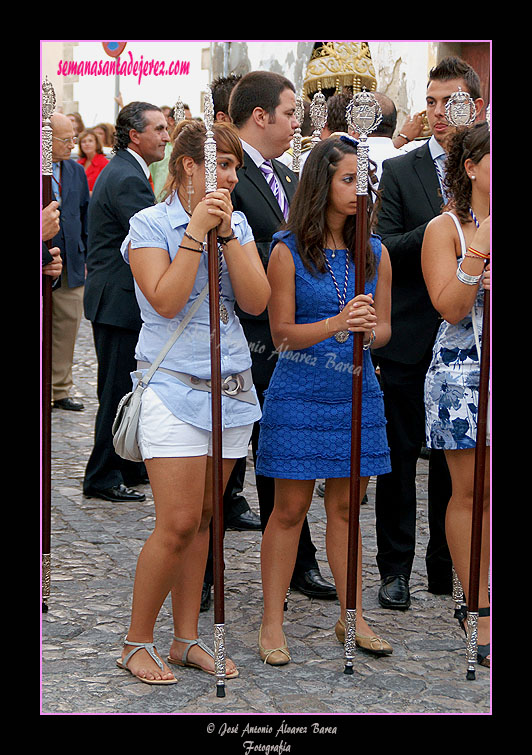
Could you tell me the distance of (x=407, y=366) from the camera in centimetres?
489

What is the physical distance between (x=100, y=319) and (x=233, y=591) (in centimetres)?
216

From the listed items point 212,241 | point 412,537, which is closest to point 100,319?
point 412,537

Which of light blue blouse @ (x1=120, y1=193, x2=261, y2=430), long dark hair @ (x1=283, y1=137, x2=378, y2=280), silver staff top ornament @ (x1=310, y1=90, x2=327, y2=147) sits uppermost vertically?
silver staff top ornament @ (x1=310, y1=90, x2=327, y2=147)

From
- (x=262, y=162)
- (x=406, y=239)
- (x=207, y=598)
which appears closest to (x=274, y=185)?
(x=262, y=162)

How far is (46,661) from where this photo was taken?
412cm

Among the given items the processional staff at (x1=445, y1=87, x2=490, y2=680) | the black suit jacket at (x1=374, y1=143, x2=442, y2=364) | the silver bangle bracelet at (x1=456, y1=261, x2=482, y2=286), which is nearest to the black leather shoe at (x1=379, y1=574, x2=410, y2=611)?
the processional staff at (x1=445, y1=87, x2=490, y2=680)

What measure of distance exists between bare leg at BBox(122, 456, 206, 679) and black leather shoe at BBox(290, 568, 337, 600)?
1.16 metres

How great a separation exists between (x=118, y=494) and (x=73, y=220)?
311 centimetres

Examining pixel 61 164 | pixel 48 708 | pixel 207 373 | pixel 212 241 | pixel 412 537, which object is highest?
pixel 61 164

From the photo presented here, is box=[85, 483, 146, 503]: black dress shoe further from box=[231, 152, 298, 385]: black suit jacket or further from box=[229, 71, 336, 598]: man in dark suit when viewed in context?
box=[231, 152, 298, 385]: black suit jacket

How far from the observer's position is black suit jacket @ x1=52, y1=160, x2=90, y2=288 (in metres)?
8.92

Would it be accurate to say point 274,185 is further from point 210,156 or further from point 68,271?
point 68,271

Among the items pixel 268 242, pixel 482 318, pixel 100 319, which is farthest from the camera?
pixel 100 319
